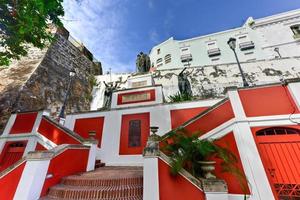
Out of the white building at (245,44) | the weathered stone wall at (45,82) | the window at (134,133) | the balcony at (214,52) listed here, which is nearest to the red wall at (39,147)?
the weathered stone wall at (45,82)

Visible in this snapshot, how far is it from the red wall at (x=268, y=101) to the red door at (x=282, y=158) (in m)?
0.54

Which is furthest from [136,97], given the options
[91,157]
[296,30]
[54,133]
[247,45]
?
[296,30]

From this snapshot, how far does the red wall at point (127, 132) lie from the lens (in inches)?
309

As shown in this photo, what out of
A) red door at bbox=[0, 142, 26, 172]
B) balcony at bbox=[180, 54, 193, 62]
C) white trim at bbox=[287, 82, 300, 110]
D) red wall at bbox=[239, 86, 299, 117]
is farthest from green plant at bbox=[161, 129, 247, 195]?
balcony at bbox=[180, 54, 193, 62]

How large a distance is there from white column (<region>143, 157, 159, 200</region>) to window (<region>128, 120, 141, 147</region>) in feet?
14.4

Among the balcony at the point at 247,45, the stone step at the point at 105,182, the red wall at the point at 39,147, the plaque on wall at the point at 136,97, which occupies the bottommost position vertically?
the stone step at the point at 105,182

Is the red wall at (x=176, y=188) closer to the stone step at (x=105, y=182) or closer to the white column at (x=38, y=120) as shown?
the stone step at (x=105, y=182)

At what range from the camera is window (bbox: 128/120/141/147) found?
801 centimetres

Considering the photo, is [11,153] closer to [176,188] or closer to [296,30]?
[176,188]

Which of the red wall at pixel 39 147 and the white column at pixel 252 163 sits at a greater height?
the red wall at pixel 39 147

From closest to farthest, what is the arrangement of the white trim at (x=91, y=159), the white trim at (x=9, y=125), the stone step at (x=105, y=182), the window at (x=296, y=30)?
1. the stone step at (x=105, y=182)
2. the white trim at (x=91, y=159)
3. the white trim at (x=9, y=125)
4. the window at (x=296, y=30)

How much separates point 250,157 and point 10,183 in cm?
618

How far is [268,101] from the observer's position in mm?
4648

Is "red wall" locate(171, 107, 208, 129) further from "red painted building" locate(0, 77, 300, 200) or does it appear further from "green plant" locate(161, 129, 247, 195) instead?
"green plant" locate(161, 129, 247, 195)
